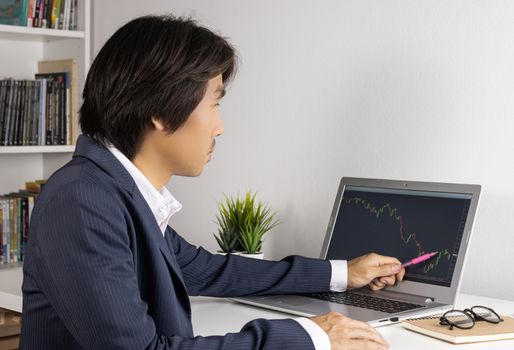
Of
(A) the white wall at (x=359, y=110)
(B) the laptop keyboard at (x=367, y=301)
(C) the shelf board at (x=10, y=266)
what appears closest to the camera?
(B) the laptop keyboard at (x=367, y=301)

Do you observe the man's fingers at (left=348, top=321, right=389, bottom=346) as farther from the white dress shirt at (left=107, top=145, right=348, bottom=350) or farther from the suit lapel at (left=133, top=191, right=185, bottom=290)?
the suit lapel at (left=133, top=191, right=185, bottom=290)

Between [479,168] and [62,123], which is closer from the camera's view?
[479,168]

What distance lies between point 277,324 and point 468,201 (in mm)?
710

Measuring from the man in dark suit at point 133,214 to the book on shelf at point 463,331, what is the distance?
0.18m

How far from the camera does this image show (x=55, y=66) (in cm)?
289

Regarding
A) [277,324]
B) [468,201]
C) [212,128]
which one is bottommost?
[277,324]

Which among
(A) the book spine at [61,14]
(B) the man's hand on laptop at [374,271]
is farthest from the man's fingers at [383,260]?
(A) the book spine at [61,14]

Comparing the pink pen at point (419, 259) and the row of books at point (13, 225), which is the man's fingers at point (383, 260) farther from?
the row of books at point (13, 225)

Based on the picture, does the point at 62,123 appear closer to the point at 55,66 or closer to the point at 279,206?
the point at 55,66

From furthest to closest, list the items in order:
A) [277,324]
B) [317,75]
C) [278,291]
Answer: [317,75]
[278,291]
[277,324]

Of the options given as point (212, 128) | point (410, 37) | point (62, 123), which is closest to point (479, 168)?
point (410, 37)

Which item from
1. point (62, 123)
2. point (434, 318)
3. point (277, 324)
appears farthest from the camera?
point (62, 123)

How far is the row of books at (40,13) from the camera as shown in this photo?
2717 mm

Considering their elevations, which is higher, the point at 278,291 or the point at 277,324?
the point at 277,324
